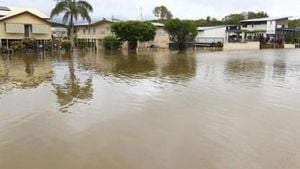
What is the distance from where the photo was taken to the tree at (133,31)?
46.9m

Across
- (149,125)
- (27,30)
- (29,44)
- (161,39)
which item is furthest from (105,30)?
(149,125)

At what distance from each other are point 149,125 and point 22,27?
120 feet

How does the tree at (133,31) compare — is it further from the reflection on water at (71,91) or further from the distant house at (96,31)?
the reflection on water at (71,91)

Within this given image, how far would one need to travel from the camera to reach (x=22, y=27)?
137ft

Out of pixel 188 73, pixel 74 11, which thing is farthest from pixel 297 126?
pixel 74 11

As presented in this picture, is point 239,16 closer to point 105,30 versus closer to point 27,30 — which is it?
point 105,30

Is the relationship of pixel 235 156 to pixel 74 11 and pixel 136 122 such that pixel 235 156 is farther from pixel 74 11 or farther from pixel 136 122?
pixel 74 11

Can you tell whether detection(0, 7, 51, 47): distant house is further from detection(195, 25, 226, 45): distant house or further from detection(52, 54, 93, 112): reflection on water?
detection(195, 25, 226, 45): distant house


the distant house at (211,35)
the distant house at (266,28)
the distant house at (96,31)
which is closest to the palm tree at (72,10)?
the distant house at (96,31)

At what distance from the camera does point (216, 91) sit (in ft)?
47.5

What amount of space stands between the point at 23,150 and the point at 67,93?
21.2 feet

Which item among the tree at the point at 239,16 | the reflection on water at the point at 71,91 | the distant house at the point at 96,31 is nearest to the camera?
the reflection on water at the point at 71,91

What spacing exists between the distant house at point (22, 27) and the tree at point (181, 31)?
1766cm

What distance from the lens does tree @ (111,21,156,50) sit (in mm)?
46938
